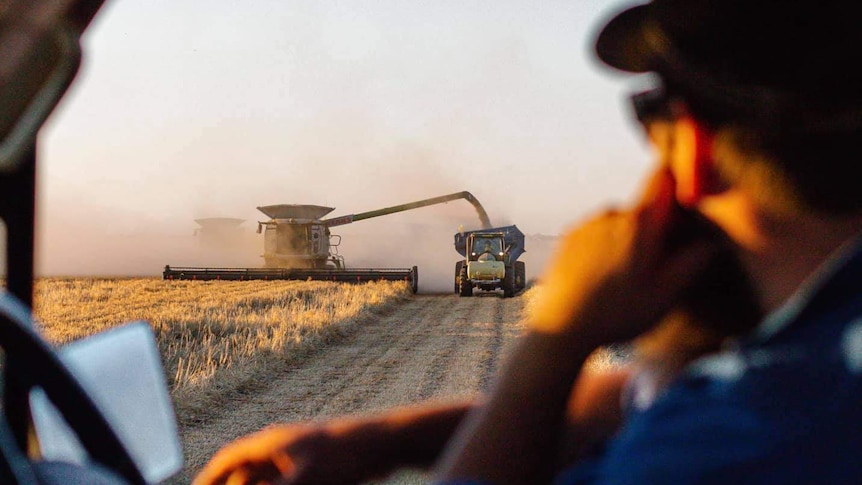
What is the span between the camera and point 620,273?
65 centimetres

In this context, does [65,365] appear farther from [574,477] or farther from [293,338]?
[293,338]

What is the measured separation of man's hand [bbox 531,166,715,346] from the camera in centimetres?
65

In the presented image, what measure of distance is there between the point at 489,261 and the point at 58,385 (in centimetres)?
2178

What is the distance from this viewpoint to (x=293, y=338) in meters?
10.4

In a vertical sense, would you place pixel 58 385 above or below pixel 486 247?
below

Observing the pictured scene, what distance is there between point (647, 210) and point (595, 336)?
0.12 m

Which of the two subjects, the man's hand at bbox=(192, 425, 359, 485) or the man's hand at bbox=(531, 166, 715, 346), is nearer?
the man's hand at bbox=(531, 166, 715, 346)

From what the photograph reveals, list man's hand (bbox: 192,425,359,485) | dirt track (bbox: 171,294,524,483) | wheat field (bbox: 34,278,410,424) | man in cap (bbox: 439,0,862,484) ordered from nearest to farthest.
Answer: man in cap (bbox: 439,0,862,484)
man's hand (bbox: 192,425,359,485)
dirt track (bbox: 171,294,524,483)
wheat field (bbox: 34,278,410,424)

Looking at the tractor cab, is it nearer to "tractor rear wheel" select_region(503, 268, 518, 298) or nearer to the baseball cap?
"tractor rear wheel" select_region(503, 268, 518, 298)

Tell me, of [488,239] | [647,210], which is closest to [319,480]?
[647,210]

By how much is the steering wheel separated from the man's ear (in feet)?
2.41

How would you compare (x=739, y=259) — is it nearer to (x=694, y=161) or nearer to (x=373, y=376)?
(x=694, y=161)

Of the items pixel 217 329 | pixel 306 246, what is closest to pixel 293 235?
pixel 306 246

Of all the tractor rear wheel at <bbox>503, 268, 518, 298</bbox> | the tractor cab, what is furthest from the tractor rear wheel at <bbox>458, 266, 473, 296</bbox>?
the tractor rear wheel at <bbox>503, 268, 518, 298</bbox>
